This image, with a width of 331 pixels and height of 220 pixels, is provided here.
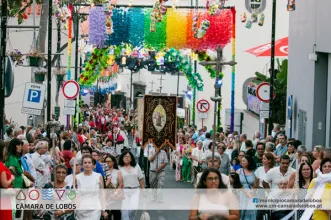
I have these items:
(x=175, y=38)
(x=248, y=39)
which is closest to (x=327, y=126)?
(x=175, y=38)

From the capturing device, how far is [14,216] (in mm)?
15578

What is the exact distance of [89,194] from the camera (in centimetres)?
1508

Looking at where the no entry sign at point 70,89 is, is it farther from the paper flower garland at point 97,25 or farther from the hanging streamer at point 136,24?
the hanging streamer at point 136,24

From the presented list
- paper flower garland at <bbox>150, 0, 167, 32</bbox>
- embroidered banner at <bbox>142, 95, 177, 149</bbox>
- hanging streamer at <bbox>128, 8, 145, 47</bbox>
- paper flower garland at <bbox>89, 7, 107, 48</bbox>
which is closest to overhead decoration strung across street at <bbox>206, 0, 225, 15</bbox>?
paper flower garland at <bbox>150, 0, 167, 32</bbox>

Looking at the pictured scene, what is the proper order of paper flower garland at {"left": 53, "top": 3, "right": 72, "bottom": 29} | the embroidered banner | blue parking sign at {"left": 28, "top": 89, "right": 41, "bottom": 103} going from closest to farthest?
blue parking sign at {"left": 28, "top": 89, "right": 41, "bottom": 103}
the embroidered banner
paper flower garland at {"left": 53, "top": 3, "right": 72, "bottom": 29}

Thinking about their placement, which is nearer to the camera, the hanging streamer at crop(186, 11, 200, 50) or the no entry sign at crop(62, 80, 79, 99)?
the no entry sign at crop(62, 80, 79, 99)

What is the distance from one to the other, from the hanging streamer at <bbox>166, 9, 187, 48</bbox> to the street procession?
0.05 m

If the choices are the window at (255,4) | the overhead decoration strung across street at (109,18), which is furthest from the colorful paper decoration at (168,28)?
the window at (255,4)

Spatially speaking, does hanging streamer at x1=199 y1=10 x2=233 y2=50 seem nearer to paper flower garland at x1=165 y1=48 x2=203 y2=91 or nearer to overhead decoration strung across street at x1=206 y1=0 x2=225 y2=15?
overhead decoration strung across street at x1=206 y1=0 x2=225 y2=15

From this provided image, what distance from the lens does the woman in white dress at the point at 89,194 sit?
14828 millimetres

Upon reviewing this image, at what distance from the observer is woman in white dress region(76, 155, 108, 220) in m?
14.8

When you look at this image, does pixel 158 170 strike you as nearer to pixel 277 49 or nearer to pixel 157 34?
pixel 157 34

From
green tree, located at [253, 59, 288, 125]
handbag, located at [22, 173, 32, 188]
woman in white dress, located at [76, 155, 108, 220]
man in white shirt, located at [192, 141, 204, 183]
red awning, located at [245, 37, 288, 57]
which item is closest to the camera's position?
woman in white dress, located at [76, 155, 108, 220]

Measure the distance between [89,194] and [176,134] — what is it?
1074 cm
